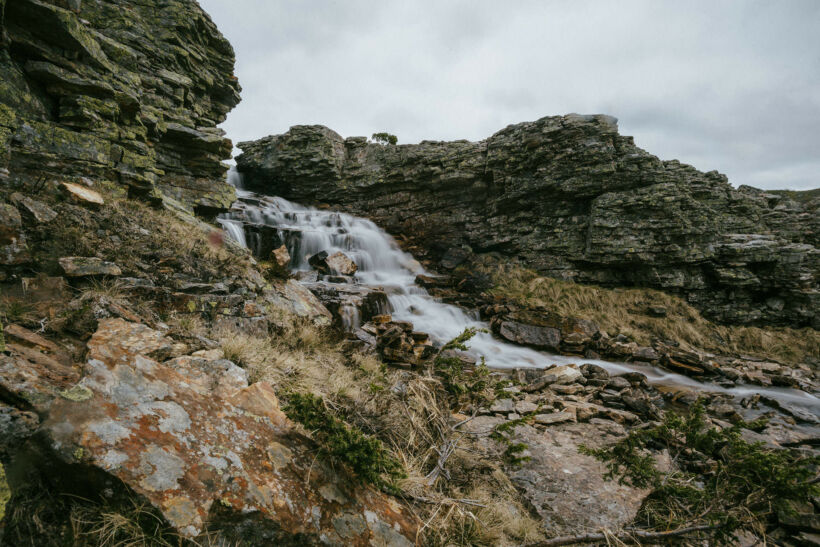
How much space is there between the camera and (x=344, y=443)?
2289 mm

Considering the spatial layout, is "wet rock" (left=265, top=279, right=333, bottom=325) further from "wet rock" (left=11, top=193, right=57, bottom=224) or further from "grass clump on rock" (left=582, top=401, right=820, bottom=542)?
"grass clump on rock" (left=582, top=401, right=820, bottom=542)

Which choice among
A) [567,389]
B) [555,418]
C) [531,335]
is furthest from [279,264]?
[531,335]

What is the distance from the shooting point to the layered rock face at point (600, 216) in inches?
689

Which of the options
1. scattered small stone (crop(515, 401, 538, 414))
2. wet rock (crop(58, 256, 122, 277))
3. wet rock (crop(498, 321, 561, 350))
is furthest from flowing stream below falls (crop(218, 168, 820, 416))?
wet rock (crop(58, 256, 122, 277))

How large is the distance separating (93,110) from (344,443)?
873 cm

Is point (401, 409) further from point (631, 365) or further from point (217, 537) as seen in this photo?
point (631, 365)

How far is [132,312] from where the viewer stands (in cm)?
368

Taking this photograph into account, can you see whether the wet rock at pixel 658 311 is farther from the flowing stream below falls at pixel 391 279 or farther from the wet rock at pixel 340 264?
the wet rock at pixel 340 264

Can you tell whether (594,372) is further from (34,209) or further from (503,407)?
(34,209)

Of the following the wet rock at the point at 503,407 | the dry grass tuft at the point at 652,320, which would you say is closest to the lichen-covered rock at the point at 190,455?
the wet rock at the point at 503,407

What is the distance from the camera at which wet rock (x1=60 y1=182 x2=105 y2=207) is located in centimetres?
535

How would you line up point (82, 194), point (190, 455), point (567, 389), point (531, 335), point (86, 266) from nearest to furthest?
point (190, 455)
point (86, 266)
point (82, 194)
point (567, 389)
point (531, 335)

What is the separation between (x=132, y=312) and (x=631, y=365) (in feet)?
48.5

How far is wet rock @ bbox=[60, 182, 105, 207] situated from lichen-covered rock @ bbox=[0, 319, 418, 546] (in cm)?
447
